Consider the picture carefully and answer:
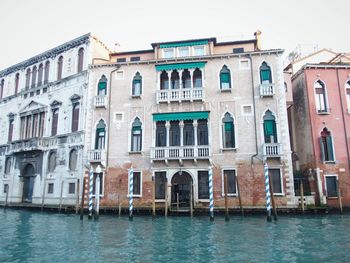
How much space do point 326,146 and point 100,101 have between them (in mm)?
13702

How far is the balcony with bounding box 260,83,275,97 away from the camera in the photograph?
617 inches

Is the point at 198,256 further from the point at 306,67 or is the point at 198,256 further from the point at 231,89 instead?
the point at 306,67

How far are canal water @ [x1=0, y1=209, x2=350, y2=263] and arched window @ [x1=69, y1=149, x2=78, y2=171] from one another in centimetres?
547

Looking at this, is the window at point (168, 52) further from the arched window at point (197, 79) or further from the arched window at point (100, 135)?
the arched window at point (100, 135)

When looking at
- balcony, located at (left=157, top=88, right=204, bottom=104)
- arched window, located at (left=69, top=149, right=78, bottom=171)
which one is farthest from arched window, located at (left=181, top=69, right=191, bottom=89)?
arched window, located at (left=69, top=149, right=78, bottom=171)

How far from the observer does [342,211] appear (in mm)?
14742

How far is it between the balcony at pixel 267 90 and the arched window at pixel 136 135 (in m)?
7.28

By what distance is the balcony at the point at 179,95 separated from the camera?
1617cm

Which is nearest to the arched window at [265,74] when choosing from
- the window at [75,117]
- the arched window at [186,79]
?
the arched window at [186,79]

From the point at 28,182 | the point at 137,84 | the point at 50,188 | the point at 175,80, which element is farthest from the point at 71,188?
the point at 175,80

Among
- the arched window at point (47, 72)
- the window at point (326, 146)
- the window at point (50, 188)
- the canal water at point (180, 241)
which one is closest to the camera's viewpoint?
the canal water at point (180, 241)

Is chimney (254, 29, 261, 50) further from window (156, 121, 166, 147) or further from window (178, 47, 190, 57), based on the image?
window (156, 121, 166, 147)

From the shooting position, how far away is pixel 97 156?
54.8 ft

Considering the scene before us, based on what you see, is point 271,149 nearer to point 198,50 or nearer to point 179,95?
point 179,95
